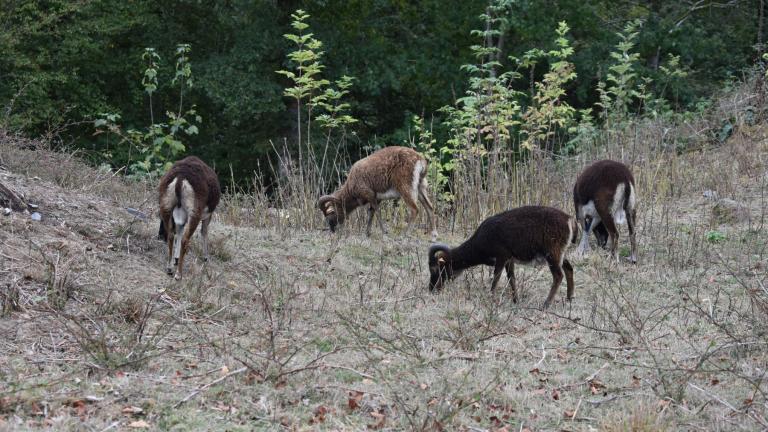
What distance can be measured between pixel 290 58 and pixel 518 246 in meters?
14.5

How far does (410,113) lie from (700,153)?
8836 mm

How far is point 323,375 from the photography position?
7.32m

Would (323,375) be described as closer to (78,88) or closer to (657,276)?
(657,276)

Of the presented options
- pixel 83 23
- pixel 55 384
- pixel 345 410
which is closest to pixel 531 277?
pixel 345 410

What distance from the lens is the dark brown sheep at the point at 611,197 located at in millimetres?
11953

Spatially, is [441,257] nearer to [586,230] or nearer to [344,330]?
[344,330]

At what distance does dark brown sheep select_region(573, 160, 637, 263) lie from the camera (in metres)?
12.0

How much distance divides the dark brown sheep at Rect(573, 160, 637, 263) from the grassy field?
41 centimetres

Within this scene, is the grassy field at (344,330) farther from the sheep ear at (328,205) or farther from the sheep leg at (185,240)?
the sheep ear at (328,205)

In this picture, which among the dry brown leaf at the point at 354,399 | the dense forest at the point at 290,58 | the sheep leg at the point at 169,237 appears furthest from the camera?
the dense forest at the point at 290,58

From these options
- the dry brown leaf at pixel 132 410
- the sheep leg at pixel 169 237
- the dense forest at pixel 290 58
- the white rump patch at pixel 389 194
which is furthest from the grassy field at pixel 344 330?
the dense forest at pixel 290 58

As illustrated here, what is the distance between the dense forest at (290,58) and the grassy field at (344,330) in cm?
1005

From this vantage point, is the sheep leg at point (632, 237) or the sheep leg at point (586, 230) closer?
the sheep leg at point (632, 237)

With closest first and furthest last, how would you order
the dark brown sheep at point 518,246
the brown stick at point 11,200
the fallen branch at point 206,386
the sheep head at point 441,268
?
the fallen branch at point 206,386, the dark brown sheep at point 518,246, the brown stick at point 11,200, the sheep head at point 441,268
